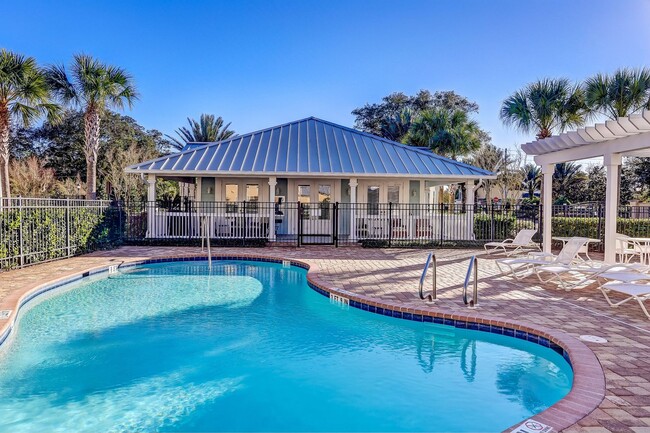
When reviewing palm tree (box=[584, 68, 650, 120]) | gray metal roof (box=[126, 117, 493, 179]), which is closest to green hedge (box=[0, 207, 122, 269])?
gray metal roof (box=[126, 117, 493, 179])

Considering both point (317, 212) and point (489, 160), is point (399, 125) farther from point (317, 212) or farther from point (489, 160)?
point (317, 212)

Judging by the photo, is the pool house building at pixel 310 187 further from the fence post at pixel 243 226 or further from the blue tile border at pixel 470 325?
the blue tile border at pixel 470 325

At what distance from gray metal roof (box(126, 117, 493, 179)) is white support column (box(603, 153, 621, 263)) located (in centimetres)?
696

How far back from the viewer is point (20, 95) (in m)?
17.8

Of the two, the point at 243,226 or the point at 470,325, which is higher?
the point at 243,226

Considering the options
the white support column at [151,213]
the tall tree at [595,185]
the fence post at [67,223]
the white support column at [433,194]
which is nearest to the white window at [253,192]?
the white support column at [151,213]

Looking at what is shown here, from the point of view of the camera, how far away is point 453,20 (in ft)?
53.4

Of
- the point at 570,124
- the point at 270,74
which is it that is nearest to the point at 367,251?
the point at 570,124

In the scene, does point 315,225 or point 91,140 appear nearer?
point 315,225

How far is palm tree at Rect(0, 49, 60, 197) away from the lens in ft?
55.7

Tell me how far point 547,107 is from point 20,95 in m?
23.0

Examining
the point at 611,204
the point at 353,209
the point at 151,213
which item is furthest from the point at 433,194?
the point at 151,213

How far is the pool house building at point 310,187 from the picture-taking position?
16516 millimetres

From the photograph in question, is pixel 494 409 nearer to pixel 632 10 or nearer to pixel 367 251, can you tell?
pixel 367 251
